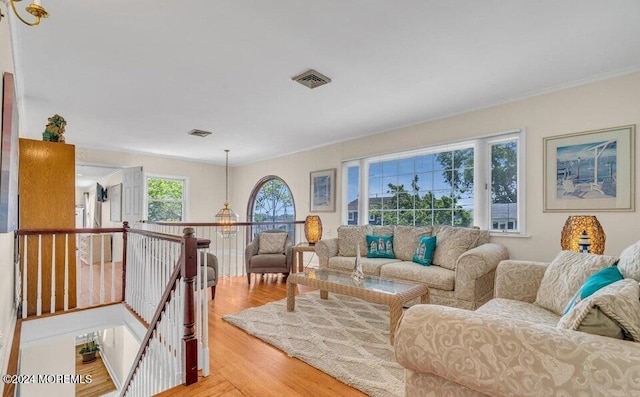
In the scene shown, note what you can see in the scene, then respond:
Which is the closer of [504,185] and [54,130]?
[54,130]

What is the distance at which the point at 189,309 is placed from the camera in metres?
1.90

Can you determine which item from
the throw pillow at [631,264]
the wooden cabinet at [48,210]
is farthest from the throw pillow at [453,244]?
the wooden cabinet at [48,210]

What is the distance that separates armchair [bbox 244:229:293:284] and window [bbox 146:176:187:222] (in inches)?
117

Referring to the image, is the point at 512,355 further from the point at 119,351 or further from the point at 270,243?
the point at 119,351

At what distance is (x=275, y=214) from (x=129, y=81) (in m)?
4.24

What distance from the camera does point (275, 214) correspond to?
6746 millimetres

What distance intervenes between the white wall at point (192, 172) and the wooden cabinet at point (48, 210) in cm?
284

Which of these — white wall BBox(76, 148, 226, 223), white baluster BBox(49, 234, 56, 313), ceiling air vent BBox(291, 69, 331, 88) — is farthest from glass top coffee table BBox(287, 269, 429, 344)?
white wall BBox(76, 148, 226, 223)

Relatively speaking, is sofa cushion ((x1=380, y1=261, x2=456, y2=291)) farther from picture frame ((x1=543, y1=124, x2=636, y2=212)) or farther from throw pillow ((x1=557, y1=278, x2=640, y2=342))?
throw pillow ((x1=557, y1=278, x2=640, y2=342))

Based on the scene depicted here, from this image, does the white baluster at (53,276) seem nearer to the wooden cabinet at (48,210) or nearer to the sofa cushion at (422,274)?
the wooden cabinet at (48,210)

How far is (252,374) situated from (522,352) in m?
1.72

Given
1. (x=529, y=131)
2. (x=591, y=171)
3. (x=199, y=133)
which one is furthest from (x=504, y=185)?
(x=199, y=133)

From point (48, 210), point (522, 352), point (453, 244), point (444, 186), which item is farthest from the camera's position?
point (444, 186)

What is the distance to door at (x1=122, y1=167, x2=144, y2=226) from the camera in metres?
5.62
